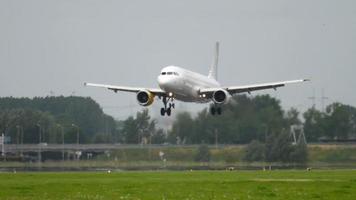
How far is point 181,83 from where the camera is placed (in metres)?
94.4

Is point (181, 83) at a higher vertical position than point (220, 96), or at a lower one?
higher

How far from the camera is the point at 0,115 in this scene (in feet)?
544

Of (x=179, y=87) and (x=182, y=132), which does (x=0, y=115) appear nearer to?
(x=182, y=132)

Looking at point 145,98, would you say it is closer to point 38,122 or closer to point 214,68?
point 214,68

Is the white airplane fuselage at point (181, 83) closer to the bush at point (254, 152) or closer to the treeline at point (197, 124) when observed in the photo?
the treeline at point (197, 124)

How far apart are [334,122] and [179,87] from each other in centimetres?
7392

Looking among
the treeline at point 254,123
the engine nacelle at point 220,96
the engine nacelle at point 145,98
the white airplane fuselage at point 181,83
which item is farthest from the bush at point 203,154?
the engine nacelle at point 145,98

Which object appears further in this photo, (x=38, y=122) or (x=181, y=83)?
(x=38, y=122)

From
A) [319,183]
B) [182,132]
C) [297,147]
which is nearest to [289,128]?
[297,147]

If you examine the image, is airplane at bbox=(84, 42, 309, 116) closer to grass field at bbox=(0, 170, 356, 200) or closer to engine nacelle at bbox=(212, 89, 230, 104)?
engine nacelle at bbox=(212, 89, 230, 104)

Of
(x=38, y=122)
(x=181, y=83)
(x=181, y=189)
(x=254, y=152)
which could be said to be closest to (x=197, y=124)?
(x=254, y=152)

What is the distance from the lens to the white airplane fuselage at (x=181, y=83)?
93.8 meters

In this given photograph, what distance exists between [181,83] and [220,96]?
569cm

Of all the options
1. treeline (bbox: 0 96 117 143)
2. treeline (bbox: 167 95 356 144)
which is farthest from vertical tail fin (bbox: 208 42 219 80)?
treeline (bbox: 0 96 117 143)
